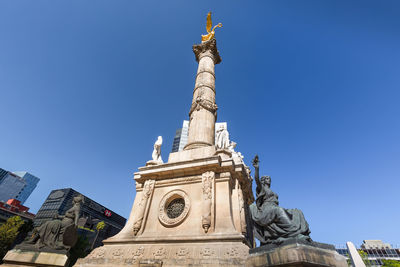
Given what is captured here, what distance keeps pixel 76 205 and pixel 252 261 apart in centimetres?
801

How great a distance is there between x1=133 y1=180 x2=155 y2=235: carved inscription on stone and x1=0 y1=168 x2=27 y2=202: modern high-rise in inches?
7228

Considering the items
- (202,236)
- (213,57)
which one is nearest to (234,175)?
(202,236)

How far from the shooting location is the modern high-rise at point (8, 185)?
13962 cm

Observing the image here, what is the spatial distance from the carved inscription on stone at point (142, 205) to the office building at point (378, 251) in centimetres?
6388

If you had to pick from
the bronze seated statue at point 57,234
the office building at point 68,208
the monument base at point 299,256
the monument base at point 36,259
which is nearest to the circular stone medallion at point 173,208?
the bronze seated statue at point 57,234

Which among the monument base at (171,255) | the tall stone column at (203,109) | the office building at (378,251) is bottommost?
the monument base at (171,255)

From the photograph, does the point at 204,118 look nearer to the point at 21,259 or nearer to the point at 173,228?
the point at 173,228

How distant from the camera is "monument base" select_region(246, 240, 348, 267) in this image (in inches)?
163

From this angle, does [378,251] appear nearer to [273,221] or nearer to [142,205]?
[142,205]

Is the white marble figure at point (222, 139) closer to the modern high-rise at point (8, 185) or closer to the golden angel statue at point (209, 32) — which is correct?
the golden angel statue at point (209, 32)

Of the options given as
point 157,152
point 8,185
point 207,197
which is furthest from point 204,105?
point 8,185

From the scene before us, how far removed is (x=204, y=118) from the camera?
13641 millimetres

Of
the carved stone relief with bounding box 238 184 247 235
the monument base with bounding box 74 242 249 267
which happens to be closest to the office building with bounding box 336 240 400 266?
the carved stone relief with bounding box 238 184 247 235

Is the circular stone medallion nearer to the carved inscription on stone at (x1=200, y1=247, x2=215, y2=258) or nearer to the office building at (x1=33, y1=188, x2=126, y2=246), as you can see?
the carved inscription on stone at (x1=200, y1=247, x2=215, y2=258)
